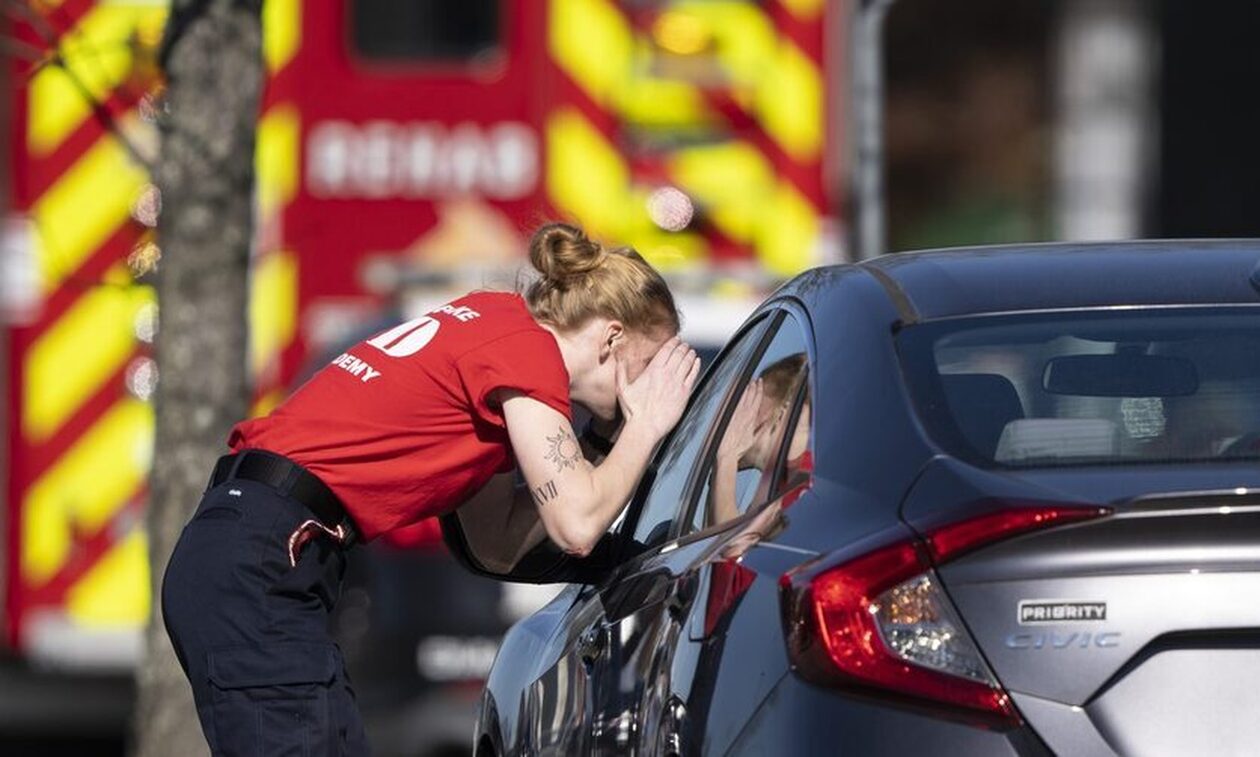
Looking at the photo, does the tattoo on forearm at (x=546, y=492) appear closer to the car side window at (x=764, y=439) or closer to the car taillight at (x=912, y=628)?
the car side window at (x=764, y=439)

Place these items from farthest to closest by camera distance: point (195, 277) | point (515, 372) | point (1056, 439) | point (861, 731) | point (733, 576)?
point (195, 277), point (515, 372), point (733, 576), point (1056, 439), point (861, 731)

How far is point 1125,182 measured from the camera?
15.9 meters

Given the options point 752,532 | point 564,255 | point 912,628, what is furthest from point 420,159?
point 912,628

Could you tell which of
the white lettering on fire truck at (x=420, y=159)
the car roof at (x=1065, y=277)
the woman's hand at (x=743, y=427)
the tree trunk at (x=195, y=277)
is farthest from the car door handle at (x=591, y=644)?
the white lettering on fire truck at (x=420, y=159)

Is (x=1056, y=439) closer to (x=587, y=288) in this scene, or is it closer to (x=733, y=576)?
(x=733, y=576)

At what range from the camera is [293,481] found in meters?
4.42

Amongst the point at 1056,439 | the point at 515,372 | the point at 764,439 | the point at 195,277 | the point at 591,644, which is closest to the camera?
the point at 1056,439

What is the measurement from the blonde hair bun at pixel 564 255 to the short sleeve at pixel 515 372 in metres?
0.15

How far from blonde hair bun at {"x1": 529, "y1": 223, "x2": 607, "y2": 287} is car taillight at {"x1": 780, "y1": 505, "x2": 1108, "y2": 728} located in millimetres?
Result: 1353

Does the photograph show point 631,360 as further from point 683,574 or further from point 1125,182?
point 1125,182

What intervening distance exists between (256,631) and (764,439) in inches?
32.5

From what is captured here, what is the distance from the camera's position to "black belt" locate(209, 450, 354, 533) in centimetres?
442

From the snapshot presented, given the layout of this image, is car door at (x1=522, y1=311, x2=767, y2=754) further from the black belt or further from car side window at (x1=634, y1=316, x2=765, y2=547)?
the black belt

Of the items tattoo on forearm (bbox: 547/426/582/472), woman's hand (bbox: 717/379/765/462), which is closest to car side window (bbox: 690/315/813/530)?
woman's hand (bbox: 717/379/765/462)
